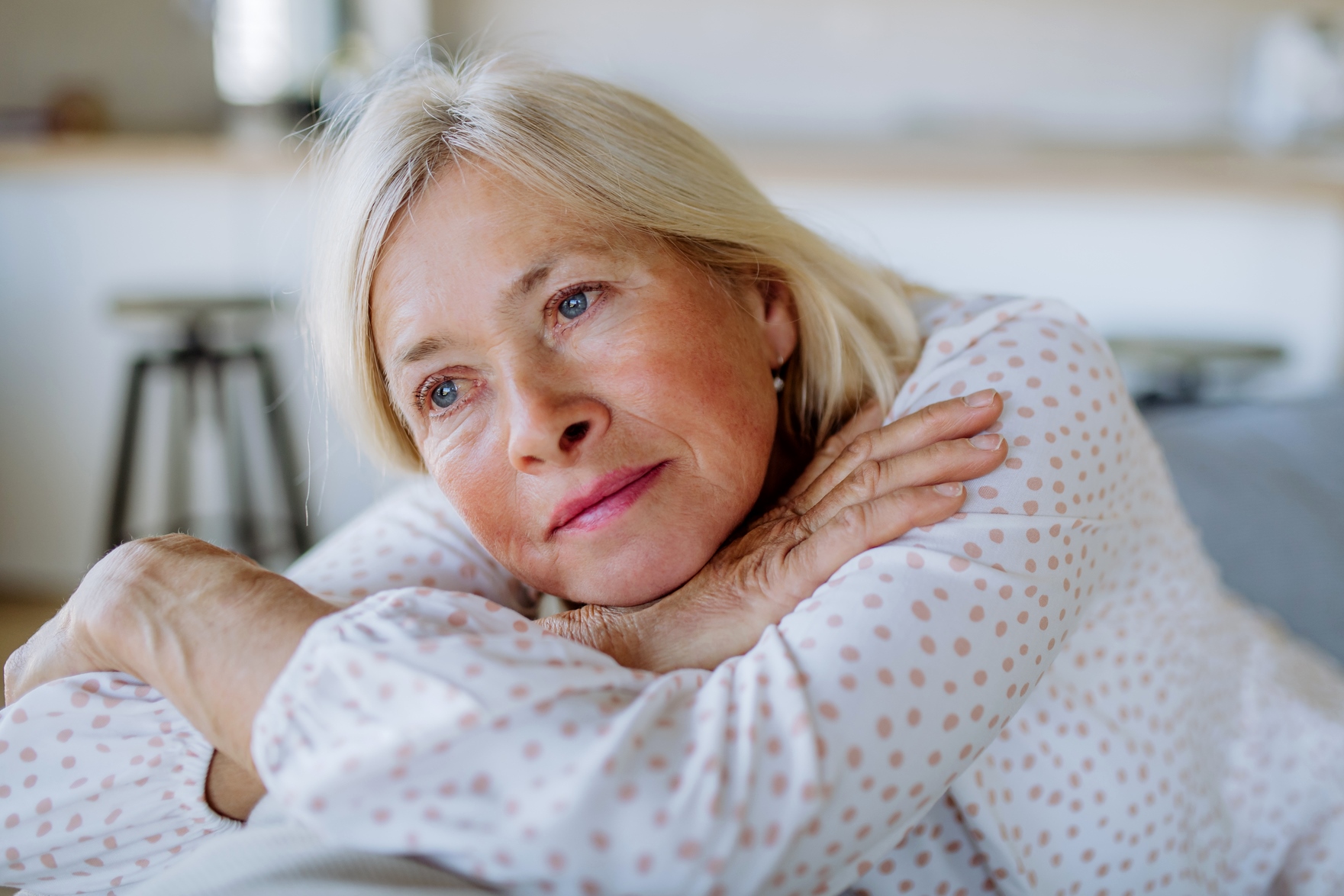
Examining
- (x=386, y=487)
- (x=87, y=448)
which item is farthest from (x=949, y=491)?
(x=87, y=448)

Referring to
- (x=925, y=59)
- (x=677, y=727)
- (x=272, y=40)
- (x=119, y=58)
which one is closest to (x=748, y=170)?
(x=925, y=59)

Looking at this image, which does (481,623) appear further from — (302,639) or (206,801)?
(206,801)

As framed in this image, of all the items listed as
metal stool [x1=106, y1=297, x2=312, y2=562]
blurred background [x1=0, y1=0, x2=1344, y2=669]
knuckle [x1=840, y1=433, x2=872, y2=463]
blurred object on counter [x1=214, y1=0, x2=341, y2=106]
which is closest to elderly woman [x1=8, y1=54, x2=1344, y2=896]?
knuckle [x1=840, y1=433, x2=872, y2=463]

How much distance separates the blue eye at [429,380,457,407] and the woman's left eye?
0.14 metres

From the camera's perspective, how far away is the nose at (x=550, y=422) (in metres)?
0.87

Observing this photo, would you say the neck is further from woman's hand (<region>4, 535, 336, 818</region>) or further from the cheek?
woman's hand (<region>4, 535, 336, 818</region>)

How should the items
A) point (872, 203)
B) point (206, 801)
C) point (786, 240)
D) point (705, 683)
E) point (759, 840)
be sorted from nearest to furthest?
point (759, 840) → point (705, 683) → point (206, 801) → point (786, 240) → point (872, 203)

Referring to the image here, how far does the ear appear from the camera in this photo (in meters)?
1.11

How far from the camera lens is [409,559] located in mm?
1128

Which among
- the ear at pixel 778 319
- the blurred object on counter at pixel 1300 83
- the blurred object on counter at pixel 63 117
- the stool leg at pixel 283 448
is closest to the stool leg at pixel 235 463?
the stool leg at pixel 283 448

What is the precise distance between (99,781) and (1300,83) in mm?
4382

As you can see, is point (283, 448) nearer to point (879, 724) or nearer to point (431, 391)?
point (431, 391)

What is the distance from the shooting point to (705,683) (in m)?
0.73

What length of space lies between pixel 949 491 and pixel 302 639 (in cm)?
49
